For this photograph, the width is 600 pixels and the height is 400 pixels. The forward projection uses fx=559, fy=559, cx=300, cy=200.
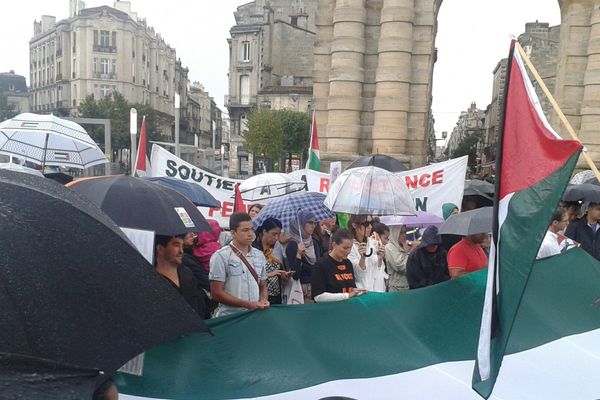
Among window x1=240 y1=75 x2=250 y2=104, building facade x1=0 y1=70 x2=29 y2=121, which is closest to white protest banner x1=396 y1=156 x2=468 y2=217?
window x1=240 y1=75 x2=250 y2=104

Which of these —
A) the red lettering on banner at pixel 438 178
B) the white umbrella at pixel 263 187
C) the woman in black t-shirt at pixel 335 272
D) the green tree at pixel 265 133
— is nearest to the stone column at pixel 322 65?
the white umbrella at pixel 263 187

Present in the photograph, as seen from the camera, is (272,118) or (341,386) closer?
(341,386)

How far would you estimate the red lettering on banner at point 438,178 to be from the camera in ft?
30.7

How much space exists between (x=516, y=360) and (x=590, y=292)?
109 cm

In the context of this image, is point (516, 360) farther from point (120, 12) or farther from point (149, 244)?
point (120, 12)

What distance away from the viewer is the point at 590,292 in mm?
4492

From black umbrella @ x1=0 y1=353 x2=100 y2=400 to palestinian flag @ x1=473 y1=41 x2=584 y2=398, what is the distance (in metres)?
1.81

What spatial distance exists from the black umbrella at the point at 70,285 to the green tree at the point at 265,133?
190 feet

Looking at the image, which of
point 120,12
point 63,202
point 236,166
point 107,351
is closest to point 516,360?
point 107,351

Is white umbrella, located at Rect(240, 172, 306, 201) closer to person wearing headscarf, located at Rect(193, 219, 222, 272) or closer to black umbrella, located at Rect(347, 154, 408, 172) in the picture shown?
black umbrella, located at Rect(347, 154, 408, 172)

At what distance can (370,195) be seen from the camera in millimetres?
6797

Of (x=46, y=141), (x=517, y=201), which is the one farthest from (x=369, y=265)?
(x=46, y=141)

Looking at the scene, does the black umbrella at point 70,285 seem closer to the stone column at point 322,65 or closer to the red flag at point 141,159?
the red flag at point 141,159

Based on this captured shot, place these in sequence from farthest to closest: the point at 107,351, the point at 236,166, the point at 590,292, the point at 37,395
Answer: the point at 236,166
the point at 590,292
the point at 107,351
the point at 37,395
